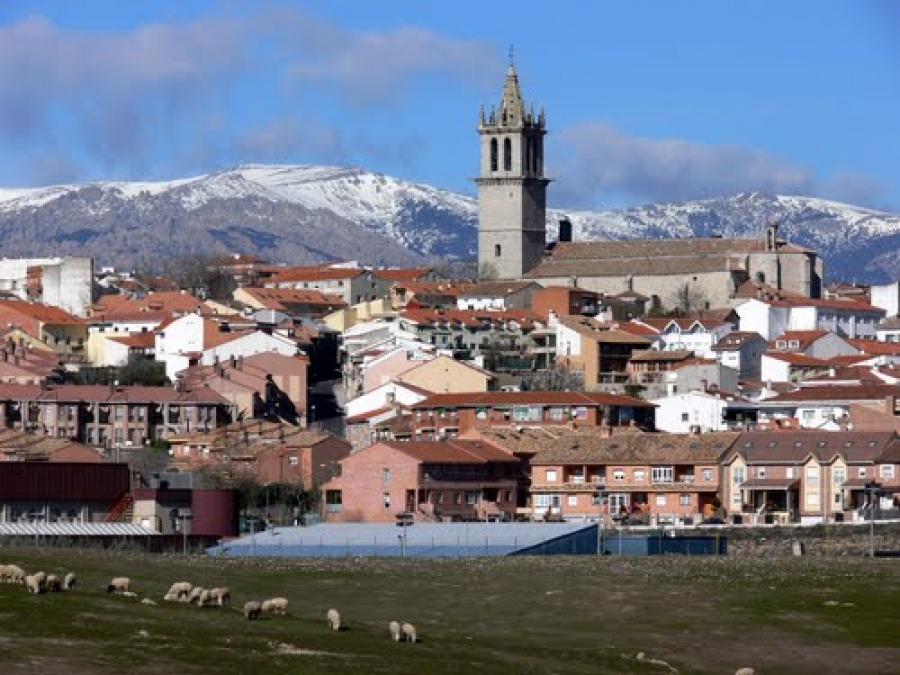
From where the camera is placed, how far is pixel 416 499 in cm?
10156

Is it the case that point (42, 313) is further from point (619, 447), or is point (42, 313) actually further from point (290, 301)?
point (619, 447)

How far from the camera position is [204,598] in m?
55.4

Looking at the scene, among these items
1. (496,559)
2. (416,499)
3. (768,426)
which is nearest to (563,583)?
(496,559)

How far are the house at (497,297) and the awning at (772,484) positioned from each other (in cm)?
7157

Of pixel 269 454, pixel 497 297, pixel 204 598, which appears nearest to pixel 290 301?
pixel 497 297

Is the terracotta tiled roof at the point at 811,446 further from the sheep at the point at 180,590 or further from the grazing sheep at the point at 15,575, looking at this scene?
the grazing sheep at the point at 15,575

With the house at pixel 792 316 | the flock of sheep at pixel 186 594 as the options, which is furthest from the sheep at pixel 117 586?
the house at pixel 792 316

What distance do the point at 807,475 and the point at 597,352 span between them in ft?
137

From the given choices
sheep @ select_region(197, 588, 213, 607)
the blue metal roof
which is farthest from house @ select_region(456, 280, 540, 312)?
sheep @ select_region(197, 588, 213, 607)

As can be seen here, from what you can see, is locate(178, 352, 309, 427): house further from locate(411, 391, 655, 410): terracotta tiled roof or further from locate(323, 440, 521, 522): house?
locate(323, 440, 521, 522): house

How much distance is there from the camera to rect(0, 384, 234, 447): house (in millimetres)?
131500

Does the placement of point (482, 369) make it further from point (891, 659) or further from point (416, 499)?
point (891, 659)

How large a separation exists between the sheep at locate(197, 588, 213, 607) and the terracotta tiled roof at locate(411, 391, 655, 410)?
6539 centimetres

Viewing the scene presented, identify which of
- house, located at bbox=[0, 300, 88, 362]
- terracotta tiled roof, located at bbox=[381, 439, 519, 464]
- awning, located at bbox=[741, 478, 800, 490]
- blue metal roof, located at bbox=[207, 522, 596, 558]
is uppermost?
house, located at bbox=[0, 300, 88, 362]
